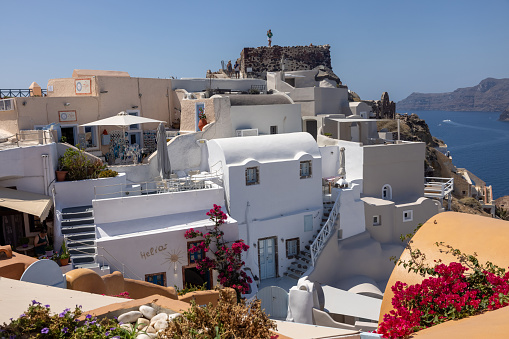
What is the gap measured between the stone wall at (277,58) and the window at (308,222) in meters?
29.3

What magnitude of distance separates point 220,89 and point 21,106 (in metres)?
12.8

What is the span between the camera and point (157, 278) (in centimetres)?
1589

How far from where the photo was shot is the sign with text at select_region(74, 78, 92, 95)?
81.1ft

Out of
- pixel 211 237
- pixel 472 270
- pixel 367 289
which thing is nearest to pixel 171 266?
pixel 211 237

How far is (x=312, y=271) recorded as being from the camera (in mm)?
19891

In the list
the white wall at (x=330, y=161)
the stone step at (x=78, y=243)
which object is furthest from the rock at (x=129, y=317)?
the white wall at (x=330, y=161)

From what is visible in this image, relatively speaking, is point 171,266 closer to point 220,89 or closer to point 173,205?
point 173,205

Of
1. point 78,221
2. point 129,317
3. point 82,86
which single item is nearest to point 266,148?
point 78,221

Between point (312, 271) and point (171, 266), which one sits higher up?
point (171, 266)

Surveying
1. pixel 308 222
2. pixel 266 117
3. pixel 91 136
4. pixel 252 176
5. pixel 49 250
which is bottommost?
pixel 308 222

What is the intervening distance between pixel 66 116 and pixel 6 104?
8.90ft

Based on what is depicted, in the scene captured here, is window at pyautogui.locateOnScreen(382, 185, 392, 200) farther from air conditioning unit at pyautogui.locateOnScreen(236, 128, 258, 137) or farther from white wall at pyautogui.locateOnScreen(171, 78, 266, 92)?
white wall at pyautogui.locateOnScreen(171, 78, 266, 92)

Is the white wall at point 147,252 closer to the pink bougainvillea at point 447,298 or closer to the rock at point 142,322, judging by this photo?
the rock at point 142,322

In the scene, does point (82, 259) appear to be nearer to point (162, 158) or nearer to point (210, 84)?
point (162, 158)
